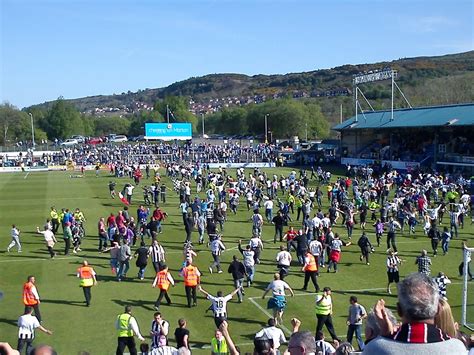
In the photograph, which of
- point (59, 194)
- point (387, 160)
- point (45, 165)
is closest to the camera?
point (59, 194)

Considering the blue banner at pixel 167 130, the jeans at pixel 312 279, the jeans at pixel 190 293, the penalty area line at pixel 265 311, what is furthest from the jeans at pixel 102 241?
the blue banner at pixel 167 130

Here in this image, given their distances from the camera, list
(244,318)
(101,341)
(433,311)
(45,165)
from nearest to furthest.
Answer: (433,311), (101,341), (244,318), (45,165)

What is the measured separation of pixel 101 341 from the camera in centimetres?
1378

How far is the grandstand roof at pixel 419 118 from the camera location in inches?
2000

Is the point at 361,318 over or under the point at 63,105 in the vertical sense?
under

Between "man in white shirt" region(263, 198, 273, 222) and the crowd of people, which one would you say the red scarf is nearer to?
"man in white shirt" region(263, 198, 273, 222)

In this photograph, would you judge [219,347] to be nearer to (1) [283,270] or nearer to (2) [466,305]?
(1) [283,270]

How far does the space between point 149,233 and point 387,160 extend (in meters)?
37.9

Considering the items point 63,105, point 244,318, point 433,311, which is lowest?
point 244,318

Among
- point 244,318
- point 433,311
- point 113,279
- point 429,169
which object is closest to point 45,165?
point 429,169

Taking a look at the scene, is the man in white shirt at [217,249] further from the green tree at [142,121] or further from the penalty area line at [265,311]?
the green tree at [142,121]

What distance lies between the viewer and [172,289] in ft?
59.4

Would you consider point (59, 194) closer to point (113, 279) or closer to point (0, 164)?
point (113, 279)

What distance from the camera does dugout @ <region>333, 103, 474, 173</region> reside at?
168ft
